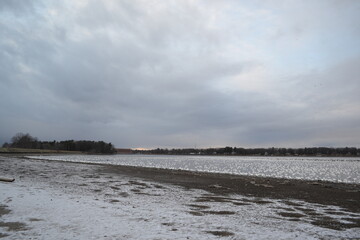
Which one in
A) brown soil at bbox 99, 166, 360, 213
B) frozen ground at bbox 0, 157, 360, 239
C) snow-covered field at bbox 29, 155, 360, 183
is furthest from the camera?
snow-covered field at bbox 29, 155, 360, 183

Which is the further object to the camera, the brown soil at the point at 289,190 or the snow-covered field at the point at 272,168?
the snow-covered field at the point at 272,168

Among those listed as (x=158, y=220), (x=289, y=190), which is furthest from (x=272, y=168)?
(x=158, y=220)

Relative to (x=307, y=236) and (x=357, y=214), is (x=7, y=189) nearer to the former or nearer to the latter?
(x=307, y=236)

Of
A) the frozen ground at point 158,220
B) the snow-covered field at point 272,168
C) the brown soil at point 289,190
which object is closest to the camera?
the frozen ground at point 158,220

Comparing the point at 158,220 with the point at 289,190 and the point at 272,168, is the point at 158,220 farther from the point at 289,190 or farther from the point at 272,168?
the point at 272,168

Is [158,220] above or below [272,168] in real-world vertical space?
above

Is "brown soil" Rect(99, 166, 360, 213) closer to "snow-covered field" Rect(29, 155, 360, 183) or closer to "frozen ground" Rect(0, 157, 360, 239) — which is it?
"frozen ground" Rect(0, 157, 360, 239)

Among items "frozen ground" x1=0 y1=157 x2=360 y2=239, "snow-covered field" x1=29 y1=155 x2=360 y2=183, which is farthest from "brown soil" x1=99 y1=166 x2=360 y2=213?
"snow-covered field" x1=29 y1=155 x2=360 y2=183

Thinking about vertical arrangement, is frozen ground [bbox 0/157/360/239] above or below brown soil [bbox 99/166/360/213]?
above

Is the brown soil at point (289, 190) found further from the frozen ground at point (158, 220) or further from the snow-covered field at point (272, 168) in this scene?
the snow-covered field at point (272, 168)

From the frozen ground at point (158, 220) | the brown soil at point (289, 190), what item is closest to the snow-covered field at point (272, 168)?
the brown soil at point (289, 190)

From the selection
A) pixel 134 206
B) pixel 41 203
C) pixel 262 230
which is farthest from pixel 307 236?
pixel 41 203

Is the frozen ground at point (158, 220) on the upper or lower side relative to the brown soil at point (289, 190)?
upper

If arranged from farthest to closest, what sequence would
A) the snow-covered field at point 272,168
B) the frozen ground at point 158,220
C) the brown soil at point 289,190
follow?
the snow-covered field at point 272,168
the brown soil at point 289,190
the frozen ground at point 158,220
